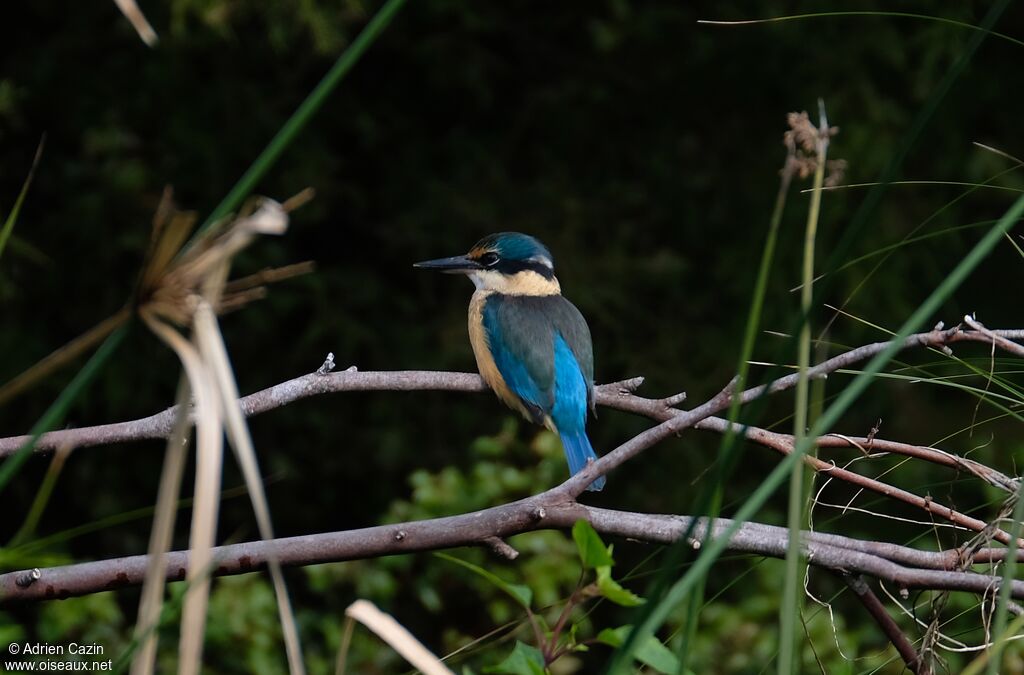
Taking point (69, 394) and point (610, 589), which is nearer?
point (69, 394)

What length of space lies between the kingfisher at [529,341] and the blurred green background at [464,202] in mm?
415

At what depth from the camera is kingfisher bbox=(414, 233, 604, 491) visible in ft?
11.6

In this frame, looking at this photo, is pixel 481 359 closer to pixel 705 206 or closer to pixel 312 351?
pixel 312 351

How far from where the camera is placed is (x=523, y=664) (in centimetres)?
109

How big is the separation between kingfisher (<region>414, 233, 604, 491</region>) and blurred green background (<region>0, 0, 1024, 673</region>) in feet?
1.36

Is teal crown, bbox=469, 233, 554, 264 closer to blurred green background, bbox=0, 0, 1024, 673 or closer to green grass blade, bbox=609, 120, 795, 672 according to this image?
blurred green background, bbox=0, 0, 1024, 673

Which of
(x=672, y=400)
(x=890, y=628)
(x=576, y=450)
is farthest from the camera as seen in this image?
(x=576, y=450)

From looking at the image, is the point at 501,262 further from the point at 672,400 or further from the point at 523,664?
the point at 523,664

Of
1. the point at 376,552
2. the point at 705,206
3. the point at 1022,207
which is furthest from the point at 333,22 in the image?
the point at 1022,207

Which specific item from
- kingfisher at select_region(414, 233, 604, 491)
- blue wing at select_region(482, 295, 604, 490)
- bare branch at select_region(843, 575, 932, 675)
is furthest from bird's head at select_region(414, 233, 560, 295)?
bare branch at select_region(843, 575, 932, 675)

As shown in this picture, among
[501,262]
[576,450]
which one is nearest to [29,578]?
[576,450]

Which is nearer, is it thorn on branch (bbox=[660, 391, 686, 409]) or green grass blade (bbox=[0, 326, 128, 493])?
green grass blade (bbox=[0, 326, 128, 493])

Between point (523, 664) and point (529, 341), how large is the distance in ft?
8.39

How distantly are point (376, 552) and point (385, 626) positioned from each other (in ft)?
1.71
